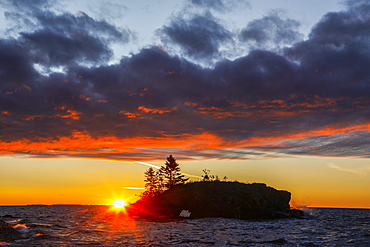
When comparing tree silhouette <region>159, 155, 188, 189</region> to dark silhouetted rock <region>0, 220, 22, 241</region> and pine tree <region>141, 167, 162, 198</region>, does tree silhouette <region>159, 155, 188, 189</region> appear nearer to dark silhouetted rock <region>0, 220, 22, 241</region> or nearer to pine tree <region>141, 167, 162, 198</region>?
pine tree <region>141, 167, 162, 198</region>

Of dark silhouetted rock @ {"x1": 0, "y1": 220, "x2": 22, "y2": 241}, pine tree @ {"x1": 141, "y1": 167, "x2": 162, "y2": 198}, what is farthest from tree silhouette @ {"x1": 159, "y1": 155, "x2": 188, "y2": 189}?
dark silhouetted rock @ {"x1": 0, "y1": 220, "x2": 22, "y2": 241}

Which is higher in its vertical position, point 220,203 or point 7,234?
point 7,234

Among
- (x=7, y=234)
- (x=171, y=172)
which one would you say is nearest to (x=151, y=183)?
(x=171, y=172)

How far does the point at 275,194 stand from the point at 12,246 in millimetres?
55829

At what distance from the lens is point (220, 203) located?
59625 mm

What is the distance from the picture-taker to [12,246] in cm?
2020

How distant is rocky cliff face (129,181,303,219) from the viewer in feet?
194

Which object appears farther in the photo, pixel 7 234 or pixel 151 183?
pixel 151 183

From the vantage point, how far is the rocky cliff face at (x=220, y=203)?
59281 millimetres

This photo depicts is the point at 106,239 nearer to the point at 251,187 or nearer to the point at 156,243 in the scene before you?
the point at 156,243

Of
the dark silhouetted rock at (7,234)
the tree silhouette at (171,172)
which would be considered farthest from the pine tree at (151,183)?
the dark silhouetted rock at (7,234)

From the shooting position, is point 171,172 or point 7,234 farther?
point 171,172

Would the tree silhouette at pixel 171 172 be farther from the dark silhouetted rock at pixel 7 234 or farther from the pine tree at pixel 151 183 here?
the dark silhouetted rock at pixel 7 234

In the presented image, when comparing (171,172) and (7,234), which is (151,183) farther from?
(7,234)
